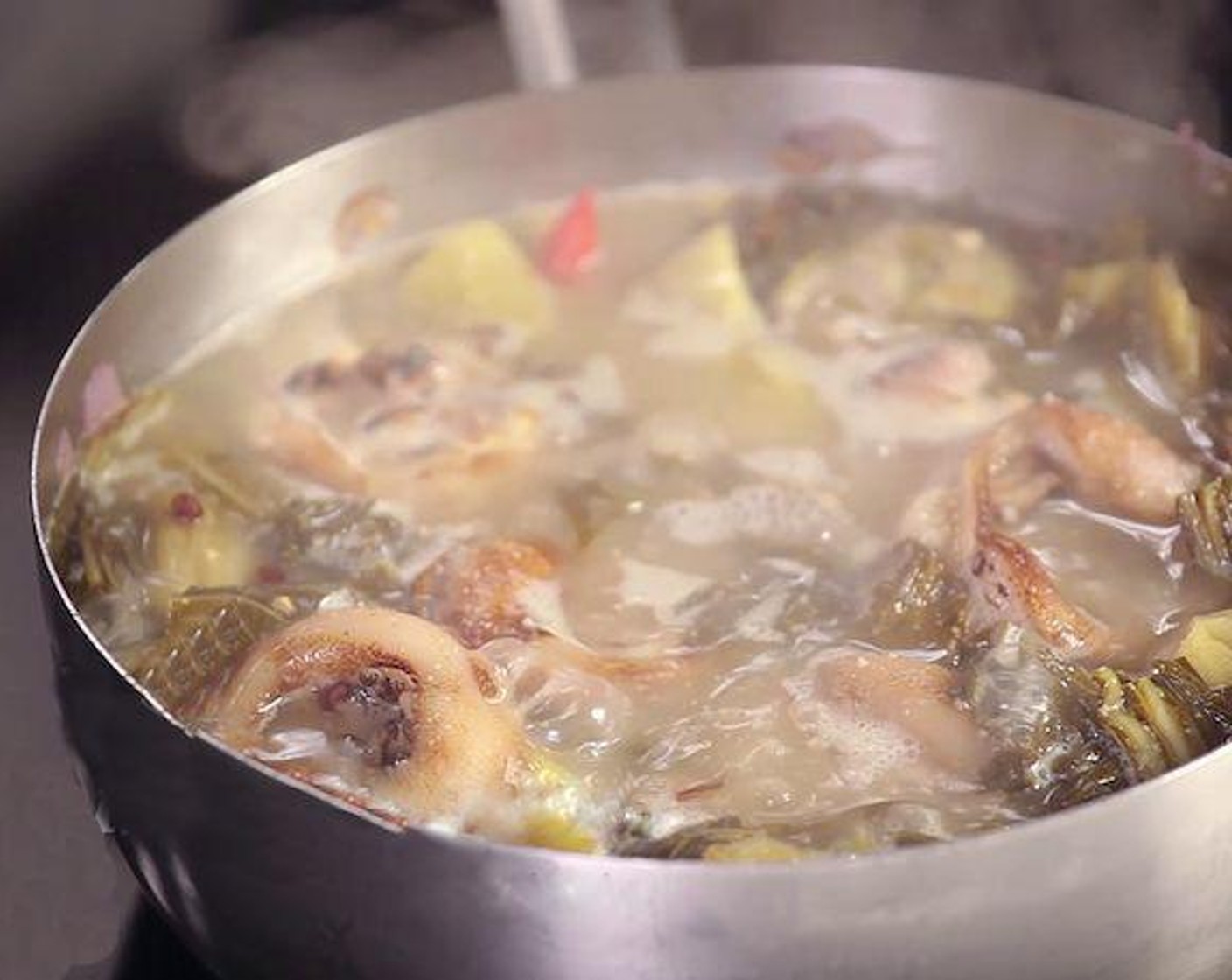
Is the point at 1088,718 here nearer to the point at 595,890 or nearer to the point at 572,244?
the point at 595,890

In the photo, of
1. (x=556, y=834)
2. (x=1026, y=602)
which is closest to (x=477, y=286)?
(x=1026, y=602)

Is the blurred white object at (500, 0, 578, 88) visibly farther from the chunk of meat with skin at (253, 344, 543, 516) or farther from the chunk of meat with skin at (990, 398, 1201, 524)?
the chunk of meat with skin at (990, 398, 1201, 524)

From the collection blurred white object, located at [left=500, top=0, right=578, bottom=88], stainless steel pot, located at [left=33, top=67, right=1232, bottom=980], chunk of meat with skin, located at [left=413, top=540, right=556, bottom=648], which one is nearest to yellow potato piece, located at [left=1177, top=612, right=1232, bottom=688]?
stainless steel pot, located at [left=33, top=67, right=1232, bottom=980]

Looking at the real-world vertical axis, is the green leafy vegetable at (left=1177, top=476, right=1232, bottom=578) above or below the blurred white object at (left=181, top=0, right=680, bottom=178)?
below

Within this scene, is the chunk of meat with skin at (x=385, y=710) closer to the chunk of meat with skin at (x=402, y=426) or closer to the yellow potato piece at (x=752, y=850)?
the yellow potato piece at (x=752, y=850)

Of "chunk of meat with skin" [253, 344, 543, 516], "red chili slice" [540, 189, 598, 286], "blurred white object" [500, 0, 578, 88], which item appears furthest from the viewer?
"blurred white object" [500, 0, 578, 88]

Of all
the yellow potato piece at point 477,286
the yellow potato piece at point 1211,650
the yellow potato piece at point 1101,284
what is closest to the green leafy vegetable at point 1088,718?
the yellow potato piece at point 1211,650

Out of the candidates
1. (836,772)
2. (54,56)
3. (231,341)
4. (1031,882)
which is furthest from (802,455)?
(54,56)
